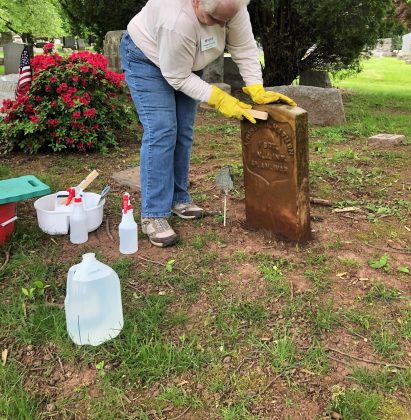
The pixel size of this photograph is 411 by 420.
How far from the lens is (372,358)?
1.95m

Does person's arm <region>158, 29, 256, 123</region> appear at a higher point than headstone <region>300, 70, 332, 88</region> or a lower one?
higher

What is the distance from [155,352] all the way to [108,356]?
19 cm

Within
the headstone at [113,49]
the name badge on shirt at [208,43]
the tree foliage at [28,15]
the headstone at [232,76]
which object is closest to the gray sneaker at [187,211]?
the name badge on shirt at [208,43]

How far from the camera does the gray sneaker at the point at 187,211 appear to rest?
3182 mm

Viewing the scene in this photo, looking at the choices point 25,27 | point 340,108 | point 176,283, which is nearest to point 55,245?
point 176,283

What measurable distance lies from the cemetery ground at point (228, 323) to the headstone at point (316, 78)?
5.69 metres

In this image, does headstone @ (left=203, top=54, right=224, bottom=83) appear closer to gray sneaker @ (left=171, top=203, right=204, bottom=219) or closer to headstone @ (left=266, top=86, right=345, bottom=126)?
headstone @ (left=266, top=86, right=345, bottom=126)

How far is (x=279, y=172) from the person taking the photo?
2676mm

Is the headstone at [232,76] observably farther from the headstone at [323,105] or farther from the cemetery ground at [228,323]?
the cemetery ground at [228,323]

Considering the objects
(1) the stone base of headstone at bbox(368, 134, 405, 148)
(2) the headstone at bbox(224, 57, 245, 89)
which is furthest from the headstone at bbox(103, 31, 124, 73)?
(1) the stone base of headstone at bbox(368, 134, 405, 148)

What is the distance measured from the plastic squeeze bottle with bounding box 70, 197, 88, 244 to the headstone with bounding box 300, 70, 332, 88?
273 inches

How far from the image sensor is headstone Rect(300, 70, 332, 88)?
8734 mm

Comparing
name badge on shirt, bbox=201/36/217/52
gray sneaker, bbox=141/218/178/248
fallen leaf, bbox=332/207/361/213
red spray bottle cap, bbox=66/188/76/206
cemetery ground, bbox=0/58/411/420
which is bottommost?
cemetery ground, bbox=0/58/411/420

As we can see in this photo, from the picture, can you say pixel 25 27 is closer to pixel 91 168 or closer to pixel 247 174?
pixel 91 168
